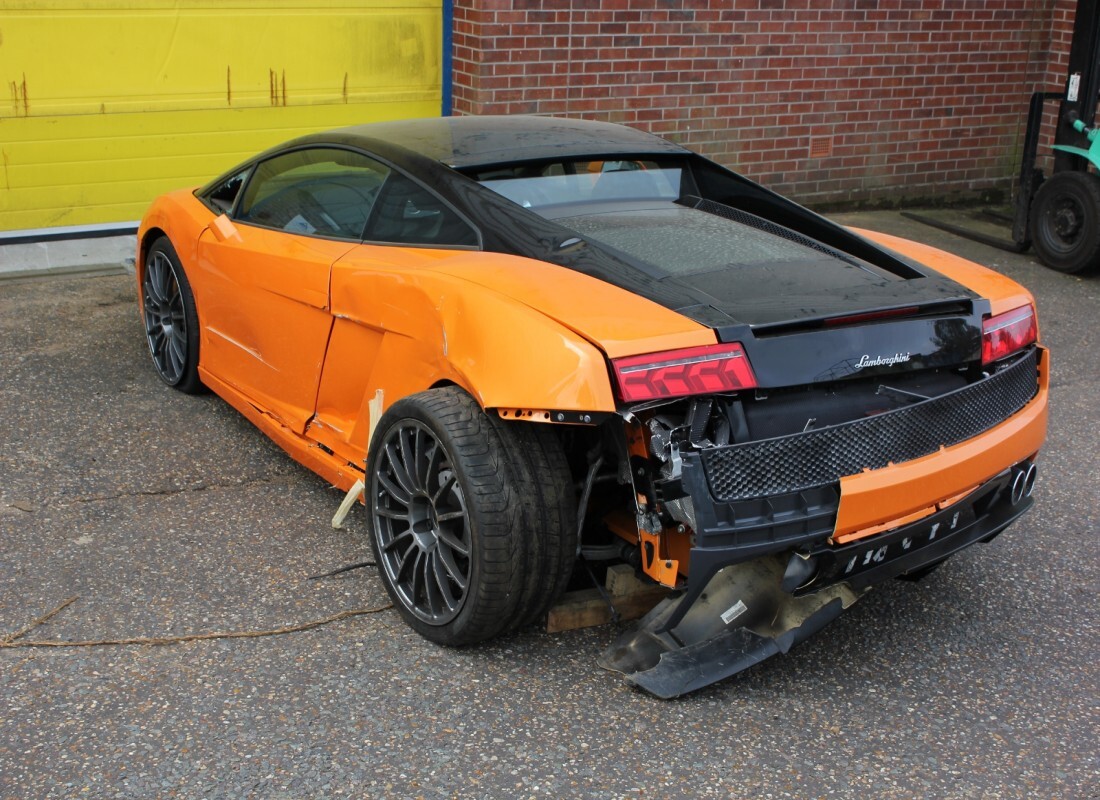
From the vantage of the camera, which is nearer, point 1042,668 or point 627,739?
point 627,739

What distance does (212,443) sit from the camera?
196 inches

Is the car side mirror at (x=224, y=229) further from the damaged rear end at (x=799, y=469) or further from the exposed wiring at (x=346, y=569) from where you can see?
the damaged rear end at (x=799, y=469)

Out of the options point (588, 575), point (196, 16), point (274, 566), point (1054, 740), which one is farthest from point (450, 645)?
point (196, 16)

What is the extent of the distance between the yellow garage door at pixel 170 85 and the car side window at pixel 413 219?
4.09 m

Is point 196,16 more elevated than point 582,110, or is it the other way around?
point 196,16

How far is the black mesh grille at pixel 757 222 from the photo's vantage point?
3996 mm

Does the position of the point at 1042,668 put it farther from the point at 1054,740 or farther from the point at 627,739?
the point at 627,739

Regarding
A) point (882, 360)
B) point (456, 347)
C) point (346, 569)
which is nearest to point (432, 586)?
point (346, 569)

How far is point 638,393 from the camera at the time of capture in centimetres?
299

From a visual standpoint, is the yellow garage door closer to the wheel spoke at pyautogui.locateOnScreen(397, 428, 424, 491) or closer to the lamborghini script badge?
the wheel spoke at pyautogui.locateOnScreen(397, 428, 424, 491)

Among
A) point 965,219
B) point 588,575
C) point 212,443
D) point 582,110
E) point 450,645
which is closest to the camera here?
point 450,645

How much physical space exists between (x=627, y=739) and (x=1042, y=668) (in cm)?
133

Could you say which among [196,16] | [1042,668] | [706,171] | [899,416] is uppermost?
[196,16]

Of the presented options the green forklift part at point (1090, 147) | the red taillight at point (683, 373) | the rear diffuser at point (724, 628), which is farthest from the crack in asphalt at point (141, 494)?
the green forklift part at point (1090, 147)
